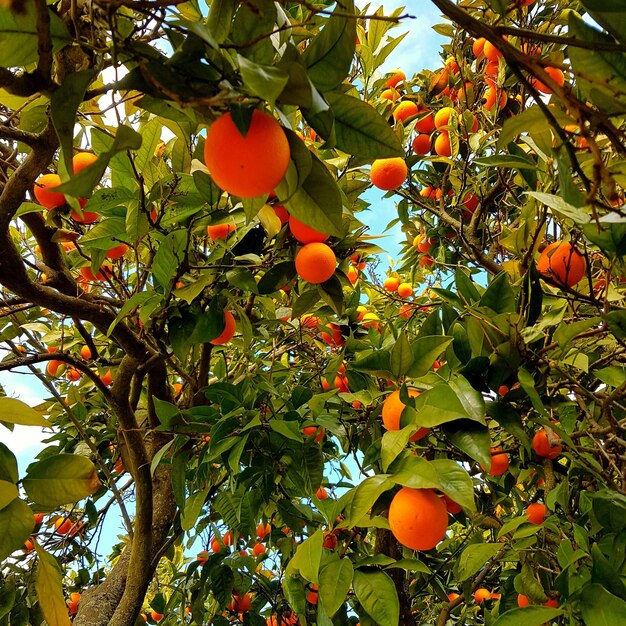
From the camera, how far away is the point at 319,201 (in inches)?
27.7

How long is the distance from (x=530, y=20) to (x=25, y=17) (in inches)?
104

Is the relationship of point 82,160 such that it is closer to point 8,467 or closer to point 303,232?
point 303,232

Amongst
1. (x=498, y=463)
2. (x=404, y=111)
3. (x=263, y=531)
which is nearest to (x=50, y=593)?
(x=498, y=463)

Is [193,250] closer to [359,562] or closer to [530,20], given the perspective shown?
[359,562]

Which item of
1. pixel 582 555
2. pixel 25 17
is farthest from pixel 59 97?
pixel 582 555

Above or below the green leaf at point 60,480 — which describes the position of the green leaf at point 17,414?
above

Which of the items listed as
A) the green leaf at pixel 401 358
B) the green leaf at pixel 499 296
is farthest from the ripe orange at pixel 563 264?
the green leaf at pixel 401 358

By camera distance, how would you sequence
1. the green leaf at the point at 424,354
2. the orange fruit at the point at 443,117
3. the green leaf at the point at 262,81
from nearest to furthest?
the green leaf at the point at 262,81
the green leaf at the point at 424,354
the orange fruit at the point at 443,117

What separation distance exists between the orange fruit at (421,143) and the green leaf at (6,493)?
237cm

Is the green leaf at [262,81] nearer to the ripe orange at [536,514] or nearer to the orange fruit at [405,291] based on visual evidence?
the ripe orange at [536,514]

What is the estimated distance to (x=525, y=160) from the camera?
114 centimetres

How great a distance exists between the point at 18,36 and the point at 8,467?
512mm

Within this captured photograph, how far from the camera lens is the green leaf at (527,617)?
0.90 metres

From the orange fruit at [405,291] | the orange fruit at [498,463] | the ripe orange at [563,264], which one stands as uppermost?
the orange fruit at [405,291]
